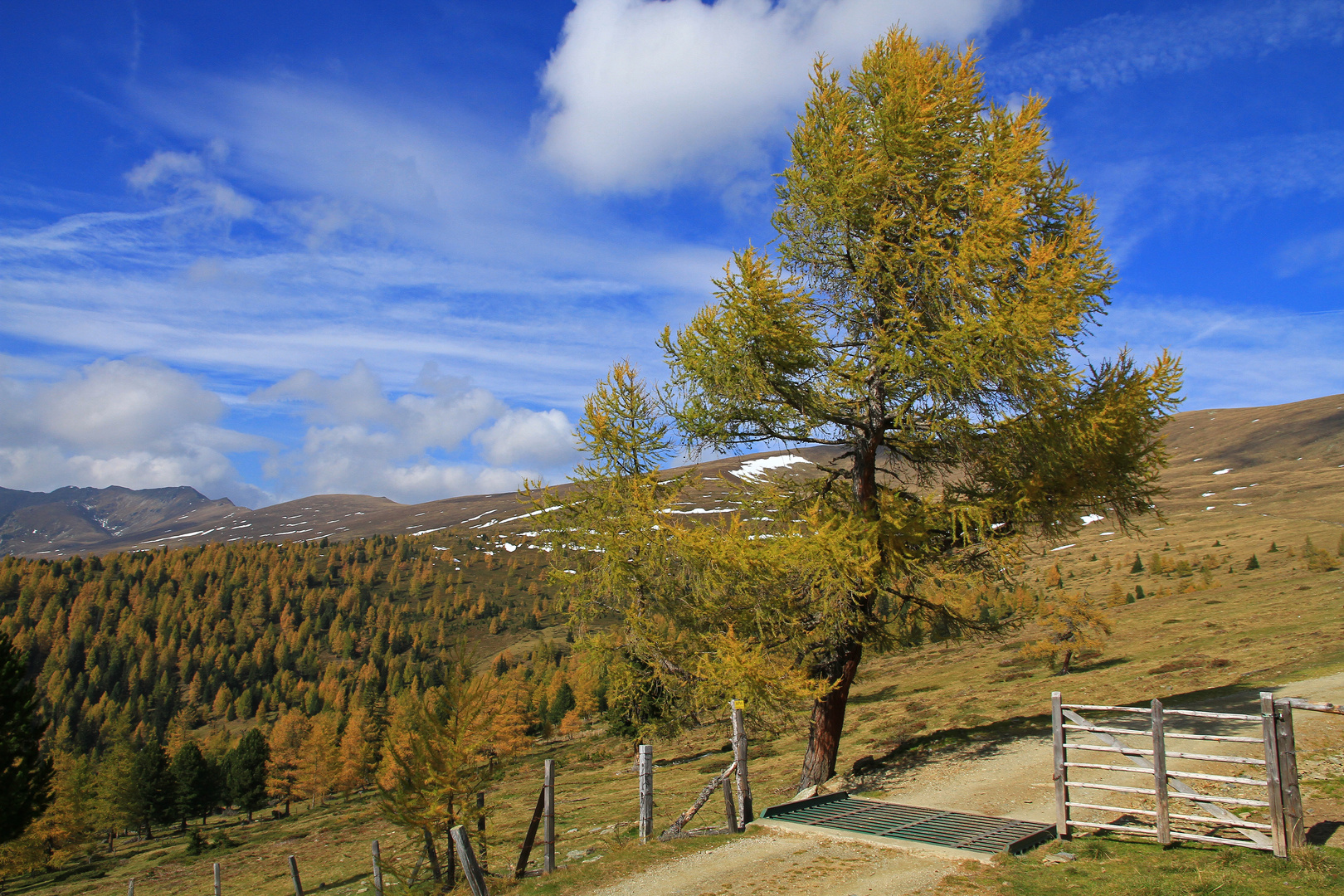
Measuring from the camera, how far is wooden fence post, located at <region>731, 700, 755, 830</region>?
11.9m

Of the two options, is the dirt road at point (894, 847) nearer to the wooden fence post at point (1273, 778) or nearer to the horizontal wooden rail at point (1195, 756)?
the wooden fence post at point (1273, 778)

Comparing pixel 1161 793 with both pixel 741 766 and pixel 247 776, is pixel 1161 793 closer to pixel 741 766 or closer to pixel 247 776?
pixel 741 766

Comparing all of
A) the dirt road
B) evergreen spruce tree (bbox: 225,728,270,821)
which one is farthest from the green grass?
evergreen spruce tree (bbox: 225,728,270,821)

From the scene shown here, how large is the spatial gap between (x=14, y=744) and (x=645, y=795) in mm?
34521

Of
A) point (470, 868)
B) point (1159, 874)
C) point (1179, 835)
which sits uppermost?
point (1179, 835)

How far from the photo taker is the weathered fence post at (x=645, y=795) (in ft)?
38.6

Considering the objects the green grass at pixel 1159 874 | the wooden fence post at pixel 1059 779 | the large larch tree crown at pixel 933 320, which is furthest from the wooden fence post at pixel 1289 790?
the large larch tree crown at pixel 933 320

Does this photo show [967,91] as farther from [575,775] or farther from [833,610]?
[575,775]

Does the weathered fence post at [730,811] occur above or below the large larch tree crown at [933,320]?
below

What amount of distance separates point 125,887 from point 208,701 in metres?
126

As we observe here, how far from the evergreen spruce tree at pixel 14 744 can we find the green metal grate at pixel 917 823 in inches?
1367

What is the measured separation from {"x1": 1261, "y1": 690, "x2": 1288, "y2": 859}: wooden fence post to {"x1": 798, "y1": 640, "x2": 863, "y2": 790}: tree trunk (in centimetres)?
680

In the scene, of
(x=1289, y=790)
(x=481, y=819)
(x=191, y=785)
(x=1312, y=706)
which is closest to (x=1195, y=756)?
(x=1289, y=790)

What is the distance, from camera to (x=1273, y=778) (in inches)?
326
